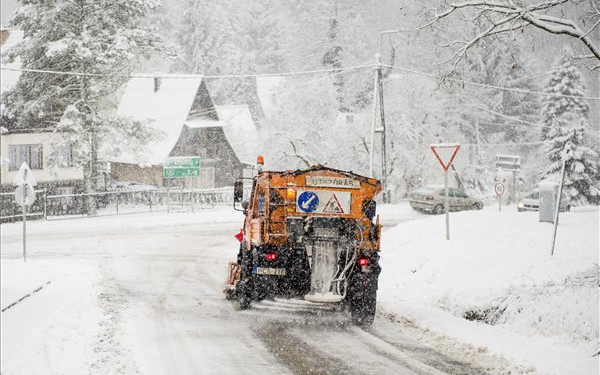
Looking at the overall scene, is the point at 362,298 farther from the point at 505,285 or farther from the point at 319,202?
the point at 505,285

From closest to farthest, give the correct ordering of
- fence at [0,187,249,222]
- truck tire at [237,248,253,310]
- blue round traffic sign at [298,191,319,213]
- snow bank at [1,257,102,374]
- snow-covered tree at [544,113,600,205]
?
snow bank at [1,257,102,374] < blue round traffic sign at [298,191,319,213] < truck tire at [237,248,253,310] < snow-covered tree at [544,113,600,205] < fence at [0,187,249,222]

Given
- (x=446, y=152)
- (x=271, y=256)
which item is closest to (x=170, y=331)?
(x=271, y=256)

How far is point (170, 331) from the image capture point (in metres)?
9.84

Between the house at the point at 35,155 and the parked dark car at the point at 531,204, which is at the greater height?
the house at the point at 35,155

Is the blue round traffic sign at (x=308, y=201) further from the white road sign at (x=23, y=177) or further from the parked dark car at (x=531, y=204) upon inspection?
the parked dark car at (x=531, y=204)

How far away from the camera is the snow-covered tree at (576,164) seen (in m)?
28.6

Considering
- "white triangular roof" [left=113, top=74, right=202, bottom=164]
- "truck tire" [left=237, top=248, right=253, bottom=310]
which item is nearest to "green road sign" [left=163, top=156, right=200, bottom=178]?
"white triangular roof" [left=113, top=74, right=202, bottom=164]

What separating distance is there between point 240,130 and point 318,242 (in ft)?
152

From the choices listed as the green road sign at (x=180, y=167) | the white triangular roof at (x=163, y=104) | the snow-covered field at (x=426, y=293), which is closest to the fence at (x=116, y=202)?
the green road sign at (x=180, y=167)

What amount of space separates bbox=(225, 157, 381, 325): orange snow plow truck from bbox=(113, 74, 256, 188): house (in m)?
35.0

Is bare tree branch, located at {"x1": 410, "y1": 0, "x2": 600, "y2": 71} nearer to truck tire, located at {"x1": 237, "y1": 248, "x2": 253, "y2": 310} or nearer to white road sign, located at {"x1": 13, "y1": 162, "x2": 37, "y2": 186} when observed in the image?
truck tire, located at {"x1": 237, "y1": 248, "x2": 253, "y2": 310}

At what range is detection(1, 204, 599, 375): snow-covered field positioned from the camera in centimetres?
848

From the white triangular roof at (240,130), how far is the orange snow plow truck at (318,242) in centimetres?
3387

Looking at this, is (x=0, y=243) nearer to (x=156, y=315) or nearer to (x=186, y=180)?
(x=156, y=315)
